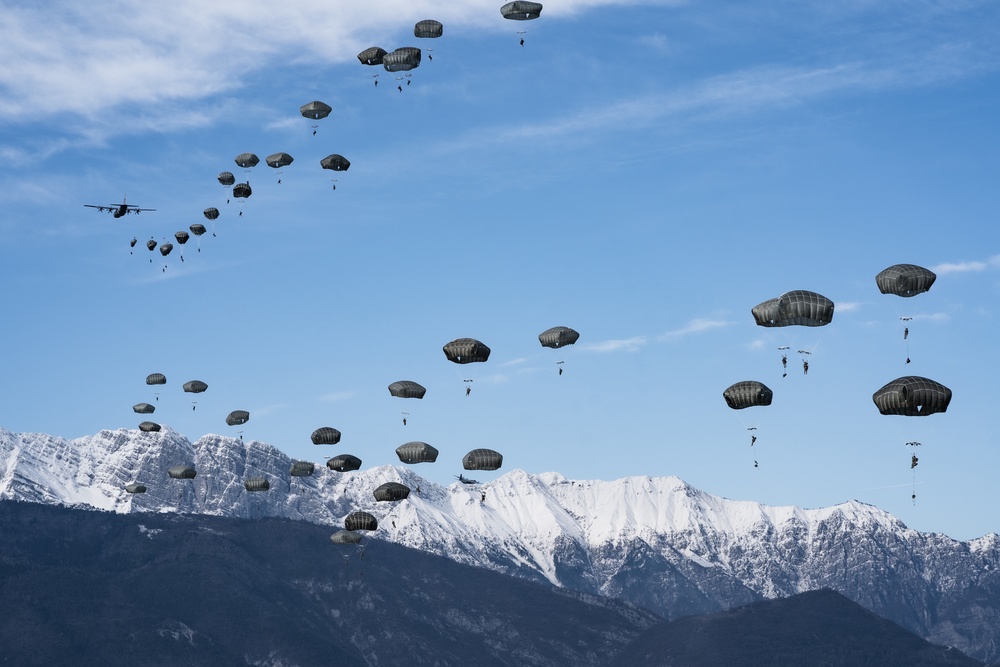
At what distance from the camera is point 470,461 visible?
19962cm

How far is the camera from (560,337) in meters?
194

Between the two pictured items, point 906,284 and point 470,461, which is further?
point 470,461

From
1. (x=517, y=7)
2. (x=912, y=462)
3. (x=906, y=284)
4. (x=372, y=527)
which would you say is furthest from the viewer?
(x=372, y=527)

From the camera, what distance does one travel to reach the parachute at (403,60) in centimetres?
18775

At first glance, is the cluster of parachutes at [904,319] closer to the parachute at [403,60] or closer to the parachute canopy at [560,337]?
the parachute canopy at [560,337]

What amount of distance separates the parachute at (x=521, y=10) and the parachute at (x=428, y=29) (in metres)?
9.20

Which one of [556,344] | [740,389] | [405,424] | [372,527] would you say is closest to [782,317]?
[740,389]

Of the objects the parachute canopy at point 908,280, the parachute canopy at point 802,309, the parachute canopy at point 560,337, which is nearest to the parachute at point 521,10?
the parachute canopy at point 560,337

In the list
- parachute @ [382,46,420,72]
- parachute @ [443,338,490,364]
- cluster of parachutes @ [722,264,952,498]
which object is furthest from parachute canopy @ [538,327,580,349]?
parachute @ [382,46,420,72]

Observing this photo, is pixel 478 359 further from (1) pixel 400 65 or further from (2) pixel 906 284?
(2) pixel 906 284

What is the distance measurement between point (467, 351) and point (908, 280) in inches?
2379

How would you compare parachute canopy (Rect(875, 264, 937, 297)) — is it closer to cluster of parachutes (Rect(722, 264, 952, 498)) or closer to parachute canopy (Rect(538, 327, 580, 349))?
cluster of parachutes (Rect(722, 264, 952, 498))

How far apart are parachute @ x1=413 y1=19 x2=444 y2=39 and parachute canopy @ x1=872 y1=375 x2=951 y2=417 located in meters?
80.1

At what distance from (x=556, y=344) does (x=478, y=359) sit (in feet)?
41.3
